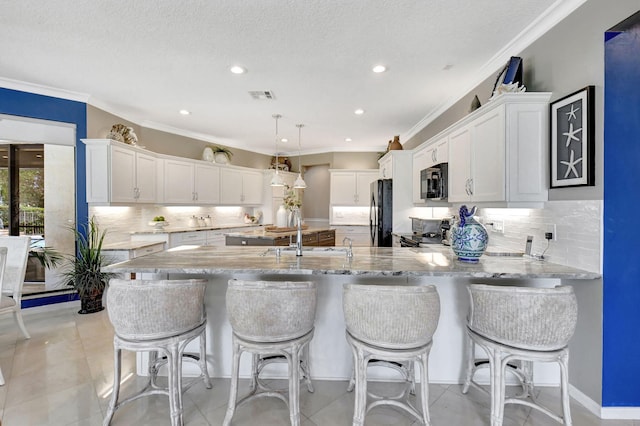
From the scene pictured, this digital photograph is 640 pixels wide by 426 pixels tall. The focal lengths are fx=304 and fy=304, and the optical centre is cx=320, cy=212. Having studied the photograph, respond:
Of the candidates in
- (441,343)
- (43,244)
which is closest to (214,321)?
(441,343)

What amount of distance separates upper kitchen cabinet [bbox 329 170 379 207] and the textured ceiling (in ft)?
7.88

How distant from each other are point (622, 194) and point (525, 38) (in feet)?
4.91

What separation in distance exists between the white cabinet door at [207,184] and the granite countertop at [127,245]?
1350 millimetres

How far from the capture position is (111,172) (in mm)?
4070

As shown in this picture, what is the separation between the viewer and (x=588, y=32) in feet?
6.51

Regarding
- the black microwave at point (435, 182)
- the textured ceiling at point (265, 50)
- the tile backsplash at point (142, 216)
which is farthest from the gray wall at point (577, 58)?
the tile backsplash at point (142, 216)

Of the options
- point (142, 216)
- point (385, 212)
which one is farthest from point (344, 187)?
point (142, 216)

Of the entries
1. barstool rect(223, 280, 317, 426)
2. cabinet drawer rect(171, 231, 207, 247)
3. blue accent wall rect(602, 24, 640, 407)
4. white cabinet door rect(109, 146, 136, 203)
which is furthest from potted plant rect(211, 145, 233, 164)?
blue accent wall rect(602, 24, 640, 407)

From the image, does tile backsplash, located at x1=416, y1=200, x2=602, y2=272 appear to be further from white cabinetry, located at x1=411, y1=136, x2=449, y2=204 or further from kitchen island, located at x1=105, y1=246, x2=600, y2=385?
white cabinetry, located at x1=411, y1=136, x2=449, y2=204

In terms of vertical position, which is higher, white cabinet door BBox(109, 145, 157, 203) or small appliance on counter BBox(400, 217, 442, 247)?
white cabinet door BBox(109, 145, 157, 203)

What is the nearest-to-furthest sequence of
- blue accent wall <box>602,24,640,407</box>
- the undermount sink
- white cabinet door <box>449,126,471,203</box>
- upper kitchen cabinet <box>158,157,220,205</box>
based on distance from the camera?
blue accent wall <box>602,24,640,407</box>
the undermount sink
white cabinet door <box>449,126,471,203</box>
upper kitchen cabinet <box>158,157,220,205</box>

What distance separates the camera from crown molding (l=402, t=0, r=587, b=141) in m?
2.14

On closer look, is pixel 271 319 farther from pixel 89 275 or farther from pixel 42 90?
pixel 42 90

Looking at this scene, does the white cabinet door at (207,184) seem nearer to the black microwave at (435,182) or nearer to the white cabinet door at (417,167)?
the white cabinet door at (417,167)
